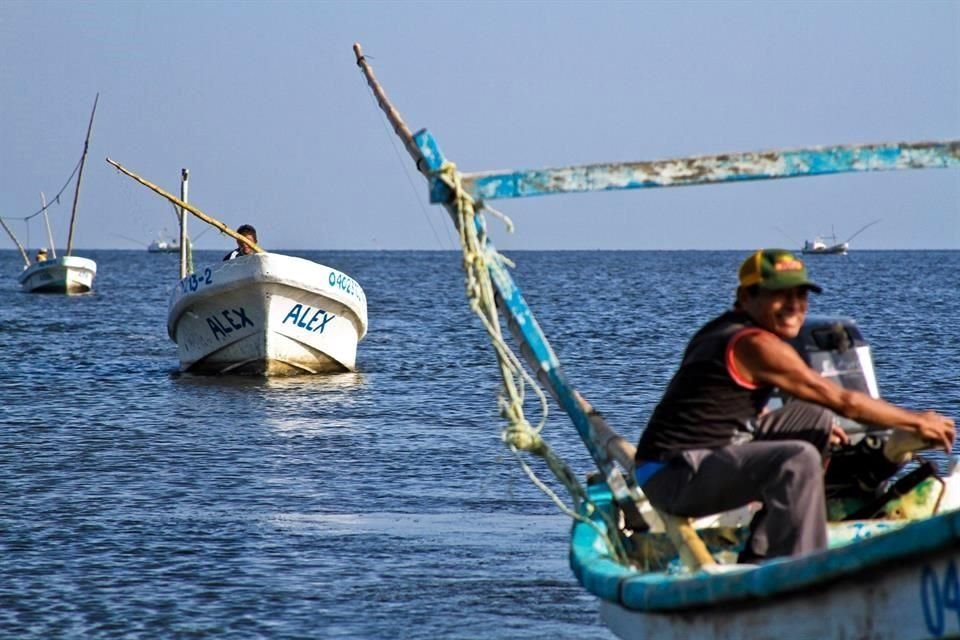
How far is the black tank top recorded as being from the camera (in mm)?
5793

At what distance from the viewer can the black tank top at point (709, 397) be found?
5.79m

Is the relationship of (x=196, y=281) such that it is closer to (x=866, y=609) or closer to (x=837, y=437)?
(x=837, y=437)

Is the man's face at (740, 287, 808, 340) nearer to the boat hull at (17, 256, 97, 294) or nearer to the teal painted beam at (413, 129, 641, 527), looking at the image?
the teal painted beam at (413, 129, 641, 527)

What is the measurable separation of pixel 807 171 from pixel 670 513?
138 centimetres

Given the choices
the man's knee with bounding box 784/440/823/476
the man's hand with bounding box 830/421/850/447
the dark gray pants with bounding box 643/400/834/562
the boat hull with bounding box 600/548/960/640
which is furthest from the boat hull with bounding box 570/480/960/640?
the man's hand with bounding box 830/421/850/447

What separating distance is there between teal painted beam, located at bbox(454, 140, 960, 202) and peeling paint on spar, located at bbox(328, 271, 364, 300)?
43.2 feet

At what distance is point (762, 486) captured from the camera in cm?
578

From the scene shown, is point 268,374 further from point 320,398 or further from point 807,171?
point 807,171

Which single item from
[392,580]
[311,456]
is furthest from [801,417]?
[311,456]

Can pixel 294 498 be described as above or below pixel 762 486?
below

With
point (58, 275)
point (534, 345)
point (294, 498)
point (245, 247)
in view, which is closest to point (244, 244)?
point (245, 247)

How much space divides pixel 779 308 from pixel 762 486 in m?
0.62

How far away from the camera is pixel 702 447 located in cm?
591

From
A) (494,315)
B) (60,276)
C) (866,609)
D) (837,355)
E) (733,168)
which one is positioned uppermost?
(60,276)
